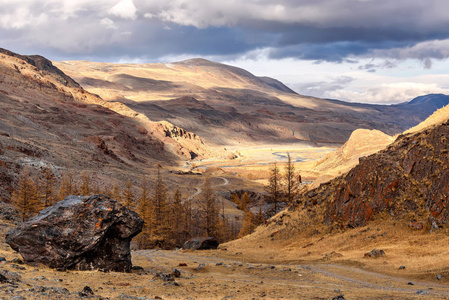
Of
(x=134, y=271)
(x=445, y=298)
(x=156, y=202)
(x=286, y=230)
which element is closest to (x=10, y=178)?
(x=156, y=202)

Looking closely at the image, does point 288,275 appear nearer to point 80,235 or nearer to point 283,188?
point 80,235

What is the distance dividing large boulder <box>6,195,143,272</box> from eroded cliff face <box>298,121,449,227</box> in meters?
17.7

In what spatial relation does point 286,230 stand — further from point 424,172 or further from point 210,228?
point 210,228

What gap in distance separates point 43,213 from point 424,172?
23.5 meters

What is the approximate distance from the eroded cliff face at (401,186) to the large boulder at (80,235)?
17.7 m

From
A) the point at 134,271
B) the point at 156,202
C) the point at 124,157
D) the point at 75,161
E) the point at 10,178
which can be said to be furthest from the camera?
the point at 124,157

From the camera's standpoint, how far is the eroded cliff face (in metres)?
25.7

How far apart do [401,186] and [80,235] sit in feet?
70.9

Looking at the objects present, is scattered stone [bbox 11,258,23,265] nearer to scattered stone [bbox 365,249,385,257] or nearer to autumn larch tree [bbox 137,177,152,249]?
scattered stone [bbox 365,249,385,257]

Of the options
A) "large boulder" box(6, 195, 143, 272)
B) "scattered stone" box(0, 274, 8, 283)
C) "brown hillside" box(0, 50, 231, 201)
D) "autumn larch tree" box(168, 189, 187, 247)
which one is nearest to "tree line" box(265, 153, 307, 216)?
"autumn larch tree" box(168, 189, 187, 247)

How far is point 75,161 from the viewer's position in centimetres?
8475

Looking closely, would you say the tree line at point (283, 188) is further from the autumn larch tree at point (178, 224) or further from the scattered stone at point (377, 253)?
the scattered stone at point (377, 253)

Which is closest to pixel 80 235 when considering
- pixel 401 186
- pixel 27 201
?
pixel 401 186

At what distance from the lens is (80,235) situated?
16969 millimetres
